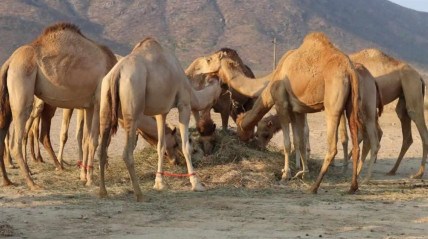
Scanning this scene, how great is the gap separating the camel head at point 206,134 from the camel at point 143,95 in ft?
5.31

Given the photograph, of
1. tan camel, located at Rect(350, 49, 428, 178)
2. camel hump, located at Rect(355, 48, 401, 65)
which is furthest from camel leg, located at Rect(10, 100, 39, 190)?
camel hump, located at Rect(355, 48, 401, 65)

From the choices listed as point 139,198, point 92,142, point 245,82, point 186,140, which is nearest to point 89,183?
point 92,142

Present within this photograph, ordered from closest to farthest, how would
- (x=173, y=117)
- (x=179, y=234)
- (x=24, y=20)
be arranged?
1. (x=179, y=234)
2. (x=173, y=117)
3. (x=24, y=20)

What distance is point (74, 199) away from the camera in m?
9.92

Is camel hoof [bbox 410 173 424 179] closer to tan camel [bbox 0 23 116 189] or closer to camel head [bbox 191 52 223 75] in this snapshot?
camel head [bbox 191 52 223 75]

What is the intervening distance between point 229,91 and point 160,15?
247ft

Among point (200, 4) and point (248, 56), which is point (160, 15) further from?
point (248, 56)

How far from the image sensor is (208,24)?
88.4 meters

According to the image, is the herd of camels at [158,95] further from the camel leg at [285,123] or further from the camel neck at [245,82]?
the camel neck at [245,82]

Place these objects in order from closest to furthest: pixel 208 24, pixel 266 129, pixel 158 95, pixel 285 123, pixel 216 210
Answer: pixel 216 210 → pixel 158 95 → pixel 285 123 → pixel 266 129 → pixel 208 24

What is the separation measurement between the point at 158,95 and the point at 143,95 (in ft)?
1.56

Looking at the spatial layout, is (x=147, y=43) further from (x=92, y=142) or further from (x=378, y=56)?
(x=378, y=56)

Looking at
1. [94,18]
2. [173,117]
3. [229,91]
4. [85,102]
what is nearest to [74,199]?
[85,102]

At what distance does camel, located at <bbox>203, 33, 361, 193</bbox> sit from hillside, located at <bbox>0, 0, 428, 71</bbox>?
6037 cm
